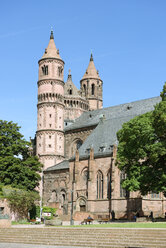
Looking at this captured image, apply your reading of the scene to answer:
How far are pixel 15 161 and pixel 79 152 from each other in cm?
1390

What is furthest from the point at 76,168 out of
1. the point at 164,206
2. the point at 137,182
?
the point at 137,182

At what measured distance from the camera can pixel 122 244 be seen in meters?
23.0

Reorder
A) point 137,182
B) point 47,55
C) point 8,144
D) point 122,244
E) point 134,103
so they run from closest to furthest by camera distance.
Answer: point 122,244, point 137,182, point 8,144, point 134,103, point 47,55

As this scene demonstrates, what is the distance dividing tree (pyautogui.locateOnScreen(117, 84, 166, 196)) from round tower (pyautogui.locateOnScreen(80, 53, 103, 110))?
201 ft

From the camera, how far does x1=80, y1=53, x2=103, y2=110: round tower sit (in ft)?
335

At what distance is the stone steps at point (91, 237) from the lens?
2262cm

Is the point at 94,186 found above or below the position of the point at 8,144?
below

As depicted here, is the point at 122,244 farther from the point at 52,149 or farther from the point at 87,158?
the point at 52,149

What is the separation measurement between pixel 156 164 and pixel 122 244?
16.8 metres

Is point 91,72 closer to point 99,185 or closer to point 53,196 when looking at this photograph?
point 53,196

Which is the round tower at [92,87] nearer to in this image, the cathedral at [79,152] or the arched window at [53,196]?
the cathedral at [79,152]

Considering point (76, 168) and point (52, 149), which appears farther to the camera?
point (52, 149)

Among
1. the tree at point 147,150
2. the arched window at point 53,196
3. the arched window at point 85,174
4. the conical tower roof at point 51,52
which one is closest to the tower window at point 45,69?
the conical tower roof at point 51,52

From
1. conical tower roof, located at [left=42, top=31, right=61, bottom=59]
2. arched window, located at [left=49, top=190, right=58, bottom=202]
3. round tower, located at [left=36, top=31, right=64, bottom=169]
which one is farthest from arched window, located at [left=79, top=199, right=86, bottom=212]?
conical tower roof, located at [left=42, top=31, right=61, bottom=59]
